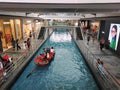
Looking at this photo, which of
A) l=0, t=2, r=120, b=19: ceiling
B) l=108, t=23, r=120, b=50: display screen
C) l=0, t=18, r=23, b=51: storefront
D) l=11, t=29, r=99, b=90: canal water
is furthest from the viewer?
Result: l=0, t=18, r=23, b=51: storefront

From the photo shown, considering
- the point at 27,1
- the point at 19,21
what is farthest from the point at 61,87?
the point at 19,21

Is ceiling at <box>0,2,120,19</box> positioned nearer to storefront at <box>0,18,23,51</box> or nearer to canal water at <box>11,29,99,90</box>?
canal water at <box>11,29,99,90</box>

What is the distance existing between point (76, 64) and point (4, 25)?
9.17 meters

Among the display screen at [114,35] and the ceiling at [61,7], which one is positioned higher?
the ceiling at [61,7]

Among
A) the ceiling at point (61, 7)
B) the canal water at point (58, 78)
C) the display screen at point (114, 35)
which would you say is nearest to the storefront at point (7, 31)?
the canal water at point (58, 78)

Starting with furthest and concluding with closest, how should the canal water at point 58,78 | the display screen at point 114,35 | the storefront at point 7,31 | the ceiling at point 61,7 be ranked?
the storefront at point 7,31 < the display screen at point 114,35 < the canal water at point 58,78 < the ceiling at point 61,7

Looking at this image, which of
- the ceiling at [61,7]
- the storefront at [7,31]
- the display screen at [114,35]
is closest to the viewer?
the ceiling at [61,7]

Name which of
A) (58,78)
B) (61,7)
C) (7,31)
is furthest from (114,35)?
(7,31)

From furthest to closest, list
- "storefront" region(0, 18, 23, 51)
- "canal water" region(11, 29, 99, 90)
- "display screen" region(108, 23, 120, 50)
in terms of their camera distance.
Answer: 1. "storefront" region(0, 18, 23, 51)
2. "display screen" region(108, 23, 120, 50)
3. "canal water" region(11, 29, 99, 90)

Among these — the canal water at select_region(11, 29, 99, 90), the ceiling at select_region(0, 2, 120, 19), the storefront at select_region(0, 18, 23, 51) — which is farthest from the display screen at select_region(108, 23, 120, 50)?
the storefront at select_region(0, 18, 23, 51)

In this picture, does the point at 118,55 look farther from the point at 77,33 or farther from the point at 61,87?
the point at 77,33

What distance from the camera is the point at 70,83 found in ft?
29.4

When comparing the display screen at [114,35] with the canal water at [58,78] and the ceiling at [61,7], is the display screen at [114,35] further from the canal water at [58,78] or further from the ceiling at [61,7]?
the ceiling at [61,7]

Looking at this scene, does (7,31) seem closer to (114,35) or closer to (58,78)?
(58,78)
